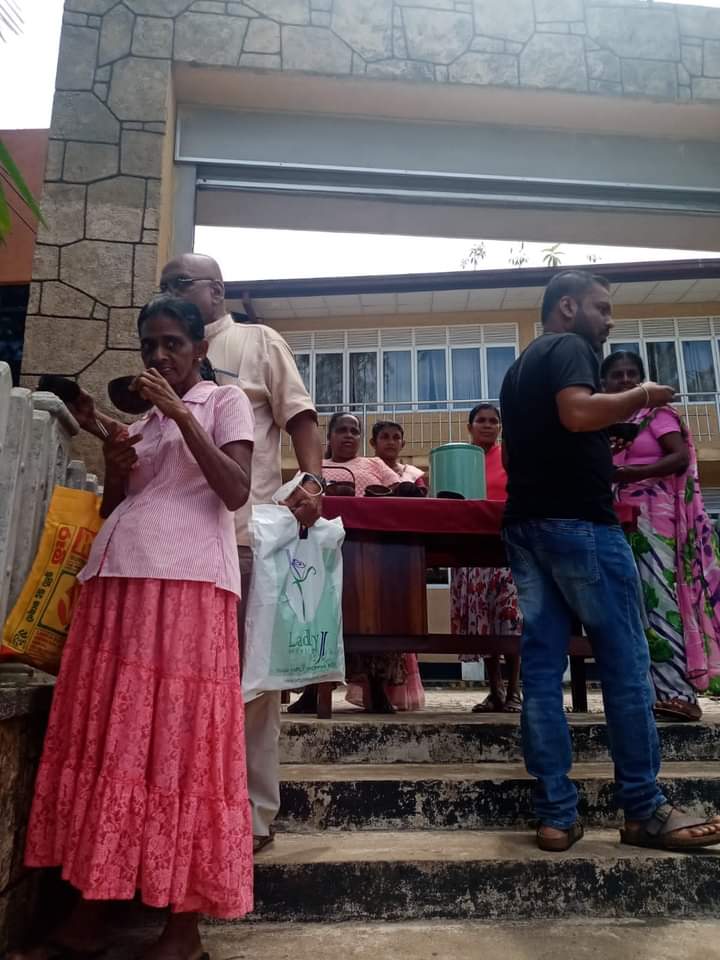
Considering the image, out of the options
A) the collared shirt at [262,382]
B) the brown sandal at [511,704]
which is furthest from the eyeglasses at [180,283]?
the brown sandal at [511,704]

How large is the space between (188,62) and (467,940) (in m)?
4.44

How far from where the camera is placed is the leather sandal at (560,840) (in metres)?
2.24

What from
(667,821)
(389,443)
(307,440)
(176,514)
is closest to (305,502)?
(307,440)

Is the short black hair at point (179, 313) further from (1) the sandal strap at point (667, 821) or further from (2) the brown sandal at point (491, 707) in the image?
(2) the brown sandal at point (491, 707)

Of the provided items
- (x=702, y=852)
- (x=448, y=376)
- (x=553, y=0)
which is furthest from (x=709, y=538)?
(x=448, y=376)

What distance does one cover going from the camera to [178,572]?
1.71 meters

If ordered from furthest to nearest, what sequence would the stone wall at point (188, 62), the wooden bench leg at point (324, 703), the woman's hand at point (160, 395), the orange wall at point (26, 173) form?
the orange wall at point (26, 173) → the stone wall at point (188, 62) → the wooden bench leg at point (324, 703) → the woman's hand at point (160, 395)

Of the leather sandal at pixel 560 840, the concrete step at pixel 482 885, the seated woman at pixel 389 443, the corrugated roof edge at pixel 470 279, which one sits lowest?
the concrete step at pixel 482 885

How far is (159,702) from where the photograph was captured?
5.38 ft

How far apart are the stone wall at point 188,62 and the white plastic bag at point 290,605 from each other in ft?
5.81

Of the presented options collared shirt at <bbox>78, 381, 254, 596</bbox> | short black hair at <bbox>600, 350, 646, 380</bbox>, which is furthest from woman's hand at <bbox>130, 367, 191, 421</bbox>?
short black hair at <bbox>600, 350, 646, 380</bbox>

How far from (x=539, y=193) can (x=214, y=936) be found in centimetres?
434

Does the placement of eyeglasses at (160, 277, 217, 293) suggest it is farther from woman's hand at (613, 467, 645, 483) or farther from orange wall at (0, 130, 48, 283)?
orange wall at (0, 130, 48, 283)

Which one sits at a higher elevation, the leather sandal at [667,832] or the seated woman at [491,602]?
the seated woman at [491,602]
